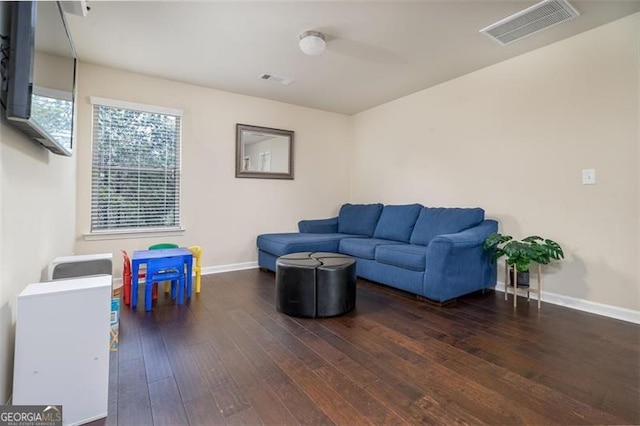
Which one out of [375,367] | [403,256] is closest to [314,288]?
[375,367]

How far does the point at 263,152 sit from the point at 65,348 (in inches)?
139

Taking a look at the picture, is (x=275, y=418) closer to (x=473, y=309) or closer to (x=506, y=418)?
(x=506, y=418)

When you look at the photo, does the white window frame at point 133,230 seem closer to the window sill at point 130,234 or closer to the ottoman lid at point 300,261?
the window sill at point 130,234

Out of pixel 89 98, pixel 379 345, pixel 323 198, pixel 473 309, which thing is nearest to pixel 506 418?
pixel 379 345

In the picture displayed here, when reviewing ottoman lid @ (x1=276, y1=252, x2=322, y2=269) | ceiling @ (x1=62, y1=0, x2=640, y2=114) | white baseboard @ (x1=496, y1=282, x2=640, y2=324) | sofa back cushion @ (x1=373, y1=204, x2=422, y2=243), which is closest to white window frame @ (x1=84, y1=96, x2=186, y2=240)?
ceiling @ (x1=62, y1=0, x2=640, y2=114)

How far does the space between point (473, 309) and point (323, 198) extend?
2.94 metres

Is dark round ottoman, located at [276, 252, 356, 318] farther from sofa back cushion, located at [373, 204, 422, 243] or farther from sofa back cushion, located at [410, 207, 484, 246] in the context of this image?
sofa back cushion, located at [373, 204, 422, 243]

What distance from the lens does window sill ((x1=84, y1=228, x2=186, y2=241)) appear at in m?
3.33

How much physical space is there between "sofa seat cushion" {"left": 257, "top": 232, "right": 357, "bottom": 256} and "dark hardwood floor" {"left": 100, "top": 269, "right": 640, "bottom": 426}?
3.27 ft

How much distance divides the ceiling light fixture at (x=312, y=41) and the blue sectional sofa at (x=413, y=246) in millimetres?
2020

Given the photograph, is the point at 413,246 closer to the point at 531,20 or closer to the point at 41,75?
the point at 531,20

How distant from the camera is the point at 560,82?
285 cm

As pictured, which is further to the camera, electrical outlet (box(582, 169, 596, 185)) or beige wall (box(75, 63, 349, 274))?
beige wall (box(75, 63, 349, 274))

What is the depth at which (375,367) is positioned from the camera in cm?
175
